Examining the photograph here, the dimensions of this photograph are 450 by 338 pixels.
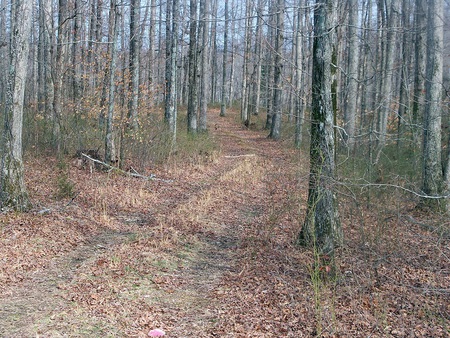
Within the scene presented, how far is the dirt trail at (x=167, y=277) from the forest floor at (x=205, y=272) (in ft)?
0.07

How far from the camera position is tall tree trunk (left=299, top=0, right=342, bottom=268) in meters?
6.54

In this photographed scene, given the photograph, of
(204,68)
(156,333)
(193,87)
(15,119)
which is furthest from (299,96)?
(204,68)

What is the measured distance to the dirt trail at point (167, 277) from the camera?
4902mm

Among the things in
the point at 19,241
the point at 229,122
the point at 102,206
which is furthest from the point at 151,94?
the point at 229,122

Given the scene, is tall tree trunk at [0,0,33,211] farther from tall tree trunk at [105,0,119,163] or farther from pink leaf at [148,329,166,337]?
pink leaf at [148,329,166,337]

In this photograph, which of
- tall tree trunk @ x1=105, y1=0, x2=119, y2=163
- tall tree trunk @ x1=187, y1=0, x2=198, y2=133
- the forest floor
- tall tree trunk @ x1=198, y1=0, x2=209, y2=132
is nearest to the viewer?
the forest floor

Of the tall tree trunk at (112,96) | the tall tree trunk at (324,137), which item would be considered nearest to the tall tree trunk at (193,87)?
the tall tree trunk at (112,96)

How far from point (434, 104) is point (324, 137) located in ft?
14.0

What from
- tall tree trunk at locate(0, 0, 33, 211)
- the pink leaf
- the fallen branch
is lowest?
the pink leaf

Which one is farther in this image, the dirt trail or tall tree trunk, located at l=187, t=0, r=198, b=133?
tall tree trunk, located at l=187, t=0, r=198, b=133

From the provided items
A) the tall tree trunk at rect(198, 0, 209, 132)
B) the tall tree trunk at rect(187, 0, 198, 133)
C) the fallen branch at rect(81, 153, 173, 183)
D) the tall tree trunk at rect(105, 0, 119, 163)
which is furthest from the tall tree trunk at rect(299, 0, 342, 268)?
the tall tree trunk at rect(198, 0, 209, 132)

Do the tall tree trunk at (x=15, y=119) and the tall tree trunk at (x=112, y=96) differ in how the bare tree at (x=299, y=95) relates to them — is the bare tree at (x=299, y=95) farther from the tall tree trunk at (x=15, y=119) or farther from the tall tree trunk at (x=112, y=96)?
the tall tree trunk at (x=15, y=119)

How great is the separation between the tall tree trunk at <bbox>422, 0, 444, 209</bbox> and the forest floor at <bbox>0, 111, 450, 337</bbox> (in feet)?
2.42

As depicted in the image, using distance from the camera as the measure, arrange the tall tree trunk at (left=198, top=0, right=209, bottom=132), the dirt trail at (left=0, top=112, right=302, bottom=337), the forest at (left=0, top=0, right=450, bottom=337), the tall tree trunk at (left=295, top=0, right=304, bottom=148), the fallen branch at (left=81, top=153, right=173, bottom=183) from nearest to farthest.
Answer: the dirt trail at (left=0, top=112, right=302, bottom=337)
the forest at (left=0, top=0, right=450, bottom=337)
the tall tree trunk at (left=295, top=0, right=304, bottom=148)
the fallen branch at (left=81, top=153, right=173, bottom=183)
the tall tree trunk at (left=198, top=0, right=209, bottom=132)
